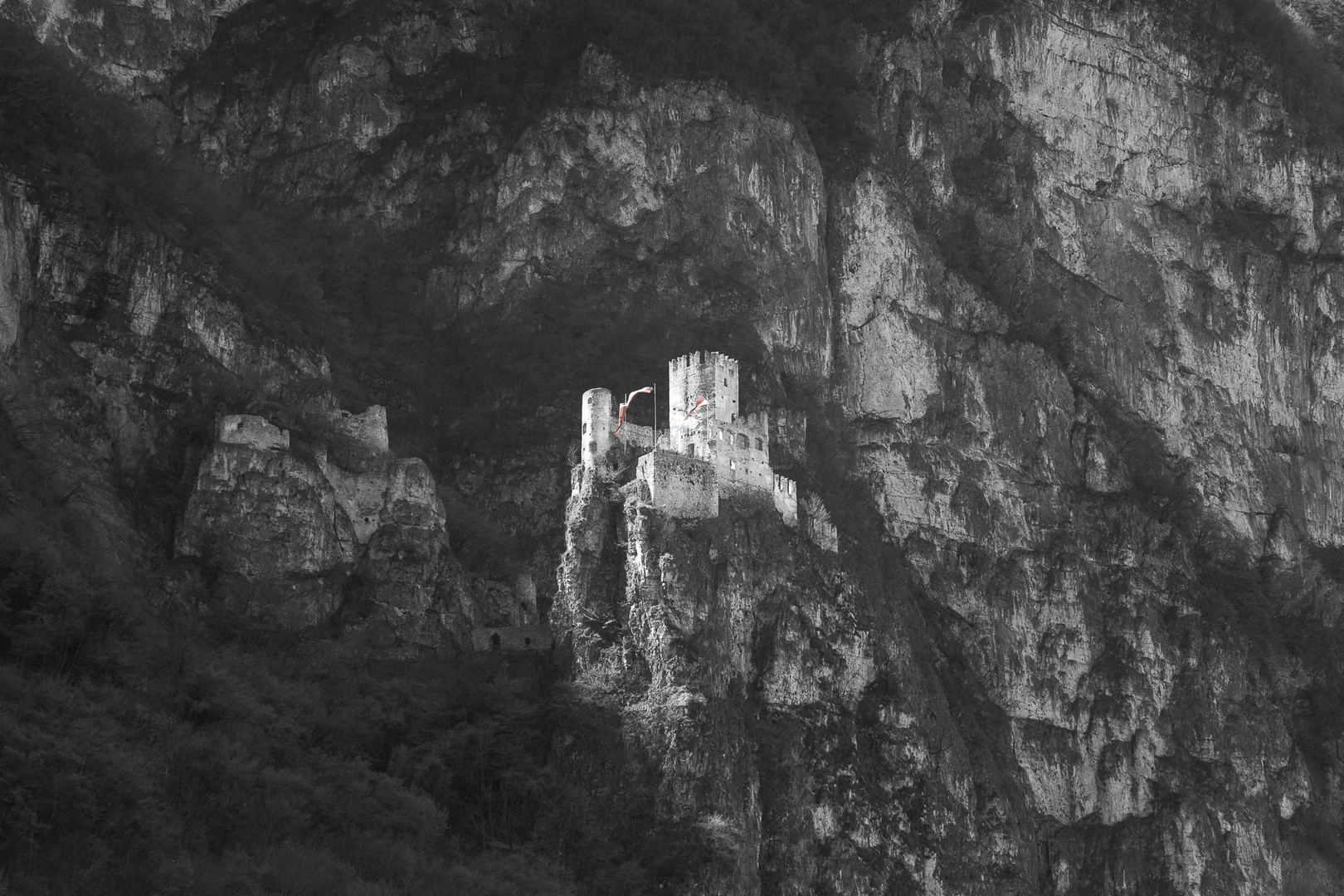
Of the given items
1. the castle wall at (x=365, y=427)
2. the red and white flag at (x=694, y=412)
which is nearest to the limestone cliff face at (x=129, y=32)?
the castle wall at (x=365, y=427)

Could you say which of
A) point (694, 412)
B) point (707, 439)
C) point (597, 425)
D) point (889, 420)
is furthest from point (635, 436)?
point (889, 420)

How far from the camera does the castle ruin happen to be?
70.9 meters

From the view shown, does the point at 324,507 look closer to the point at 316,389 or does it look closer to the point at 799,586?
the point at 316,389

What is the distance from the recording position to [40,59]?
8169cm

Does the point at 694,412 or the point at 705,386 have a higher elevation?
the point at 705,386

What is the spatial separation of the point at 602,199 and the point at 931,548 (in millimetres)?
23627

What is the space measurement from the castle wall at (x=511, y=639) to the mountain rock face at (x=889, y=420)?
90 centimetres

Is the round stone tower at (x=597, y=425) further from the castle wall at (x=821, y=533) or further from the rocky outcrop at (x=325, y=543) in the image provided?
the castle wall at (x=821, y=533)

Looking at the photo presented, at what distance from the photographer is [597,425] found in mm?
73562

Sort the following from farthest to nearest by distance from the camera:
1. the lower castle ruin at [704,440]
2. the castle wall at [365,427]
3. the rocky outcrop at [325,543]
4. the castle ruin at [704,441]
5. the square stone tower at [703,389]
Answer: the castle wall at [365,427] < the square stone tower at [703,389] < the lower castle ruin at [704,440] < the castle ruin at [704,441] < the rocky outcrop at [325,543]

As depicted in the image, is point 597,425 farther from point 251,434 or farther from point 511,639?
point 251,434

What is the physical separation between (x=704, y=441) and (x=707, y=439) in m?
0.14

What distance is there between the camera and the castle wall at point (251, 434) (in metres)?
70.7

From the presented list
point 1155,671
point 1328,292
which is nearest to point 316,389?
point 1155,671
